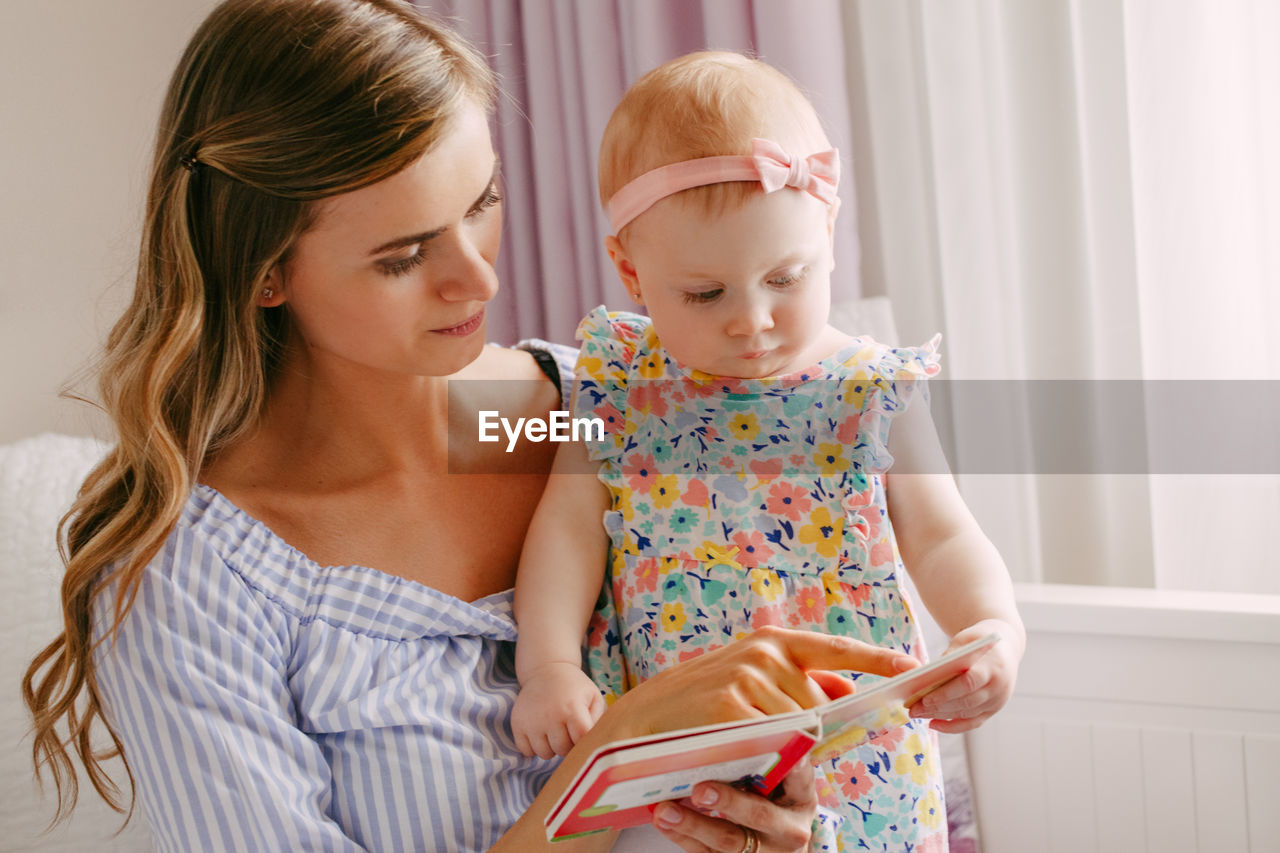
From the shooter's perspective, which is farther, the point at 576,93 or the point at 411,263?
the point at 576,93

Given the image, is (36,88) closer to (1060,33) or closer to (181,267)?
(181,267)

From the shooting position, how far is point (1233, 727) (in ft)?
5.37

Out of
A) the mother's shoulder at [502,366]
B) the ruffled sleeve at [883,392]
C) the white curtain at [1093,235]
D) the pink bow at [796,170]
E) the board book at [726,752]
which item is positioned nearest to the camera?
the board book at [726,752]

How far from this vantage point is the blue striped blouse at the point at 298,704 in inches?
43.9

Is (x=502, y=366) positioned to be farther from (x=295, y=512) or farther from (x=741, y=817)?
(x=741, y=817)

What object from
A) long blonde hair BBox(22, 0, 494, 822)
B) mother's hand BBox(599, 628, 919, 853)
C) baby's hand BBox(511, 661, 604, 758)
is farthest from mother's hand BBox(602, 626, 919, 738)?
long blonde hair BBox(22, 0, 494, 822)

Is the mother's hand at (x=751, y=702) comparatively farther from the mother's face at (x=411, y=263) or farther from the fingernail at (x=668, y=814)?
the mother's face at (x=411, y=263)

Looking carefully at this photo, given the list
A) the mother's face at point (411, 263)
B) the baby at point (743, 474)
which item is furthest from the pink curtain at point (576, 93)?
the mother's face at point (411, 263)

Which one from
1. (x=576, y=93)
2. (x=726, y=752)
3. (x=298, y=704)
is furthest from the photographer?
Answer: (x=576, y=93)

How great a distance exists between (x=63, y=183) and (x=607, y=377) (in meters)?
1.35

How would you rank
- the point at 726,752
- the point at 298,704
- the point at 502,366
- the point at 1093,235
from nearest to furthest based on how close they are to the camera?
the point at 726,752 → the point at 298,704 → the point at 502,366 → the point at 1093,235

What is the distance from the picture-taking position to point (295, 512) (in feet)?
4.22

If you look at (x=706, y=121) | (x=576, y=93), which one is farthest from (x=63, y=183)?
(x=706, y=121)

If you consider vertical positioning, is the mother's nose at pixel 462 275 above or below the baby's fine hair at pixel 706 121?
below
